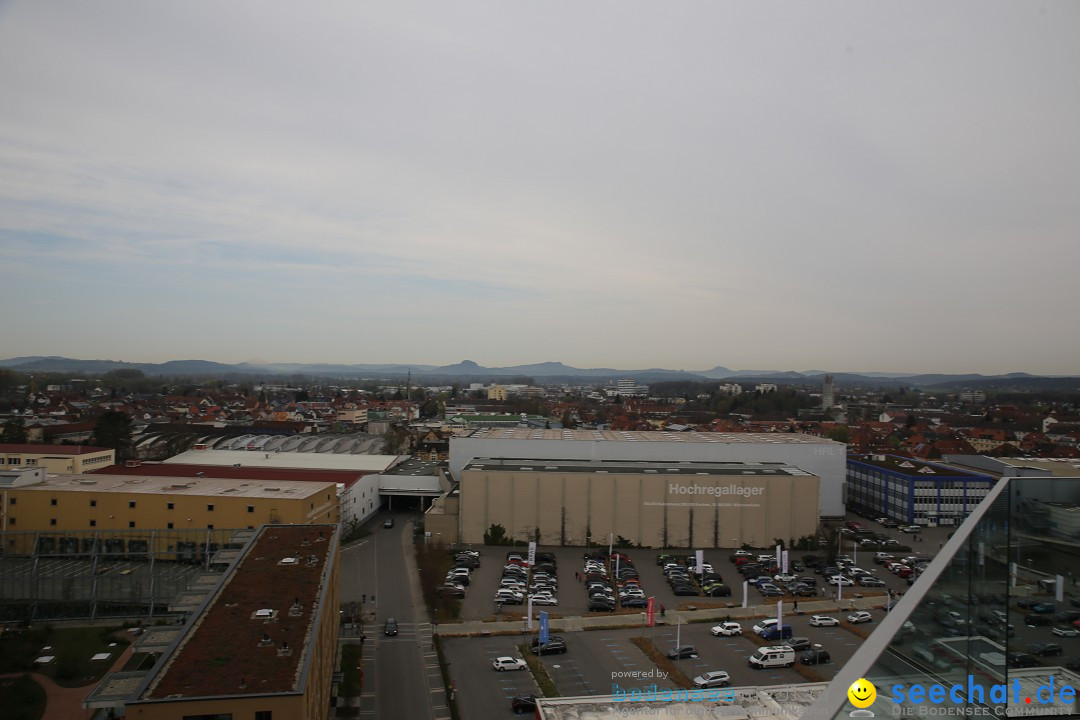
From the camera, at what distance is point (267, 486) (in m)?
11.4

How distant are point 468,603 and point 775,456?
862cm

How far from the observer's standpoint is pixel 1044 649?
57.6 inches

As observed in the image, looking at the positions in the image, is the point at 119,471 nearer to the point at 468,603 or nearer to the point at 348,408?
the point at 468,603

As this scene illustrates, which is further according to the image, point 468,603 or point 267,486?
point 267,486

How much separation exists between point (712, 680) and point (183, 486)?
29.3 ft

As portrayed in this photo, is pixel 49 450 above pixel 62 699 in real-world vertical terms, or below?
above

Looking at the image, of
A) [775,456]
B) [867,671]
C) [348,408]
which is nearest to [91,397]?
[348,408]

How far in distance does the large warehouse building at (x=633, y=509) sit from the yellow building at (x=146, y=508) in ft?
8.20

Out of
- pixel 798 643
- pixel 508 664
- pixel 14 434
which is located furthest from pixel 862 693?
pixel 14 434

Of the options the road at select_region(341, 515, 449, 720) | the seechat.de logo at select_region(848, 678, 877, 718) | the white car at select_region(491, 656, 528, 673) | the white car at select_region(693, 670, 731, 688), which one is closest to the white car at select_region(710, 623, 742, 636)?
the white car at select_region(693, 670, 731, 688)

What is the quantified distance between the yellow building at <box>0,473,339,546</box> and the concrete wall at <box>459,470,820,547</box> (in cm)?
292

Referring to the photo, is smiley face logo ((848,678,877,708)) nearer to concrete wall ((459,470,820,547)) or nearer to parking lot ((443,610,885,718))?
parking lot ((443,610,885,718))

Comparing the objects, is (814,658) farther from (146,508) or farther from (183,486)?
(183,486)

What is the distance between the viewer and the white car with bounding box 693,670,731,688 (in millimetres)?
6105
